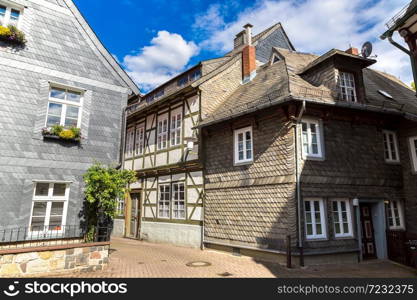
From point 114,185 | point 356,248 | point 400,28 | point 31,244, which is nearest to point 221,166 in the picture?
point 114,185

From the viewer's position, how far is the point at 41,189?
7.94 meters

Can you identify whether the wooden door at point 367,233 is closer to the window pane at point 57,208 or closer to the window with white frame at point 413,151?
the window with white frame at point 413,151

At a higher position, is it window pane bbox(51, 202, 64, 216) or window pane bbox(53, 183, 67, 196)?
window pane bbox(53, 183, 67, 196)

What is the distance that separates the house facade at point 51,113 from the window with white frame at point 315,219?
6.70 m

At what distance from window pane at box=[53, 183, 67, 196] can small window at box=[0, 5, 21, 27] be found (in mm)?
4946

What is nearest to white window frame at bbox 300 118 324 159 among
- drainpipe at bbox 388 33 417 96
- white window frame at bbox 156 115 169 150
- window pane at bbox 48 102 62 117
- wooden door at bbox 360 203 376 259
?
wooden door at bbox 360 203 376 259

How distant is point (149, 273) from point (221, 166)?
534 cm

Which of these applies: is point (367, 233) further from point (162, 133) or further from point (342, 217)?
point (162, 133)

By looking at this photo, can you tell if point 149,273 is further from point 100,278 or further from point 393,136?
point 393,136

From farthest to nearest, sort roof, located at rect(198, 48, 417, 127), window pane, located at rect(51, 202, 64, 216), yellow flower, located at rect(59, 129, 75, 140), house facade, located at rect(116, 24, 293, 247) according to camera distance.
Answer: house facade, located at rect(116, 24, 293, 247)
roof, located at rect(198, 48, 417, 127)
yellow flower, located at rect(59, 129, 75, 140)
window pane, located at rect(51, 202, 64, 216)

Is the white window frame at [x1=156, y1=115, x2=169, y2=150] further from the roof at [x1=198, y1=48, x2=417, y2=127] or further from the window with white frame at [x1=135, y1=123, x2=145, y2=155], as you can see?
the roof at [x1=198, y1=48, x2=417, y2=127]

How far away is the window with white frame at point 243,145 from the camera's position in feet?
35.8

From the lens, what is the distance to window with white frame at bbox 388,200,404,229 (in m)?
10.9

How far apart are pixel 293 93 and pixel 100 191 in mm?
6942
